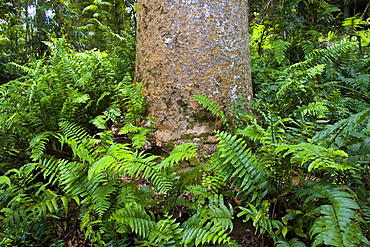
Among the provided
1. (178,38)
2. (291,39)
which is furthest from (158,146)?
(291,39)

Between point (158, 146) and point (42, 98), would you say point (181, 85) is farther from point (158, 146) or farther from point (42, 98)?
point (42, 98)

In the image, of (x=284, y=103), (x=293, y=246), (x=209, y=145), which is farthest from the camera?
(x=284, y=103)

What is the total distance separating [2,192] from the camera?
1706 millimetres

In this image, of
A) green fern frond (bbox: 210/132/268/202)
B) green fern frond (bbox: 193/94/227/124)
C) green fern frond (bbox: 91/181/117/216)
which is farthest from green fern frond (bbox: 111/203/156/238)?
green fern frond (bbox: 193/94/227/124)

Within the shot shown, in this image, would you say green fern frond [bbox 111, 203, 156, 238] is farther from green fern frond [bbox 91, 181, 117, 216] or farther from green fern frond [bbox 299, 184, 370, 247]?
green fern frond [bbox 299, 184, 370, 247]

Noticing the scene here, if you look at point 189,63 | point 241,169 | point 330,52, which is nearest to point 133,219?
point 241,169

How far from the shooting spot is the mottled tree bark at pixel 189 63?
7.20ft

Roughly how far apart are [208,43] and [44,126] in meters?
1.76

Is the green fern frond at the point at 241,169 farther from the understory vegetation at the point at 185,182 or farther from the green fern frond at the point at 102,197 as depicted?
the green fern frond at the point at 102,197

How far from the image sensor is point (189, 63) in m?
2.20

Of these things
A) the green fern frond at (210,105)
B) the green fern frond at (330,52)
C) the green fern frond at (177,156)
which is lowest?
the green fern frond at (177,156)

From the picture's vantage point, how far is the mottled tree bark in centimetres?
219

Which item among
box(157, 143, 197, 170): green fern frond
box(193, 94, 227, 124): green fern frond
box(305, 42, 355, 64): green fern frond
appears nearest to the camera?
box(157, 143, 197, 170): green fern frond

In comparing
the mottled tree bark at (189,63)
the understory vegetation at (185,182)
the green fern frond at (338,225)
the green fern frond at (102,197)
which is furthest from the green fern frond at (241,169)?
the green fern frond at (102,197)
